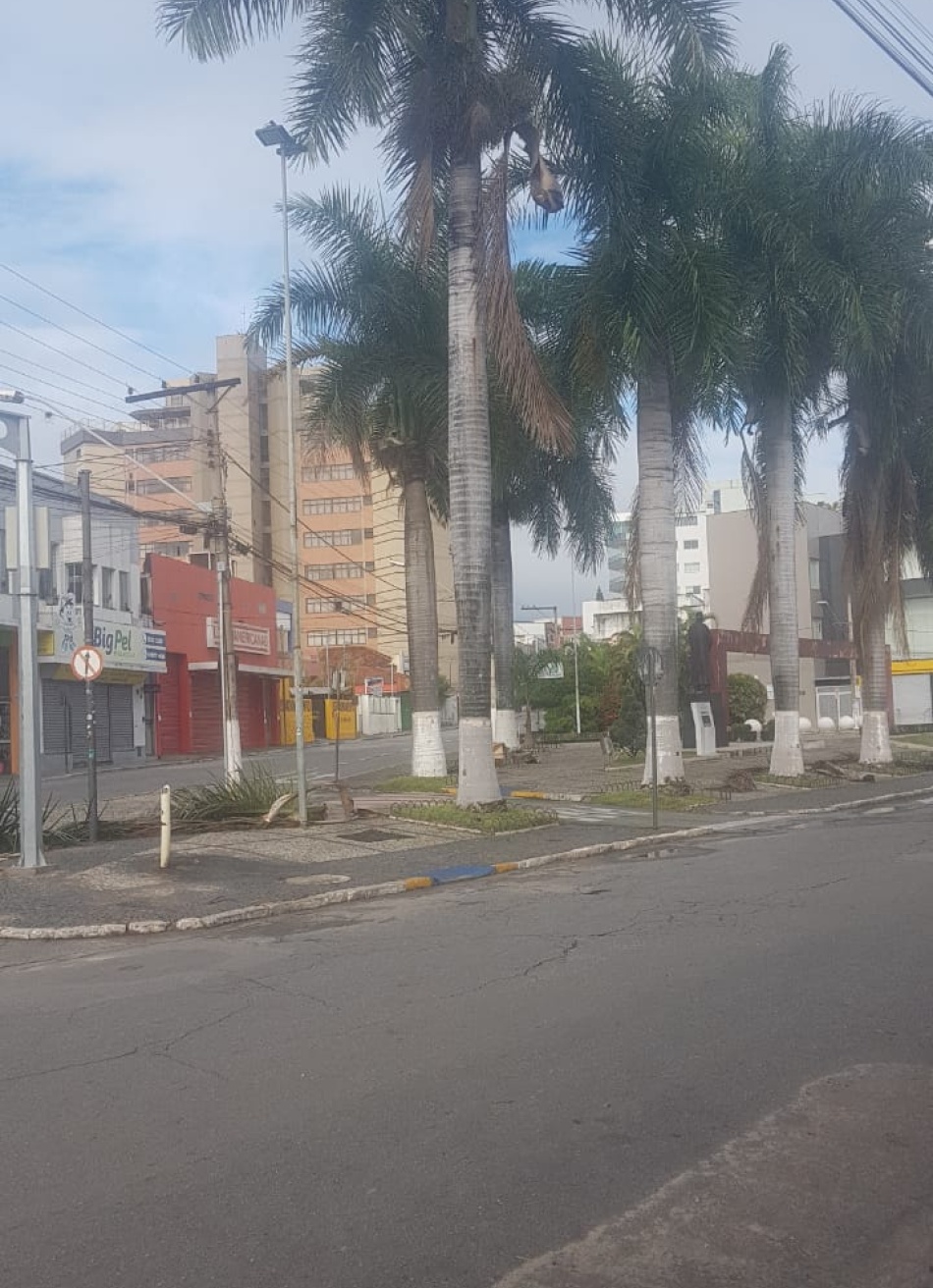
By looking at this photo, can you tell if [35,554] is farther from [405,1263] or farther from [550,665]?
[550,665]

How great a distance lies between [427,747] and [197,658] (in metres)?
26.6

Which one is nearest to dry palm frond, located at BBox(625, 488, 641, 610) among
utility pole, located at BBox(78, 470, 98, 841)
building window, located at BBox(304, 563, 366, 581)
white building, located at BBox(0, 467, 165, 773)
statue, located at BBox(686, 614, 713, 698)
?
utility pole, located at BBox(78, 470, 98, 841)

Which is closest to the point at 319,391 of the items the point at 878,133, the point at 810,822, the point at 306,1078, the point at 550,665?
the point at 878,133

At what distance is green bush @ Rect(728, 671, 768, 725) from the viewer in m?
48.5

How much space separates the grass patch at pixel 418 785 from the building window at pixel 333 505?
68.8 metres

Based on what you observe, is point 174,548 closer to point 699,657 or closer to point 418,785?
point 699,657

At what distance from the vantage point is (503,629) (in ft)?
107

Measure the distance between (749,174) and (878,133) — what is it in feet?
9.43

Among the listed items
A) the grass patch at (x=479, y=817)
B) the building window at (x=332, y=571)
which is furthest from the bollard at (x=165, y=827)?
the building window at (x=332, y=571)

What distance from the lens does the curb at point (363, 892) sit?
11461 millimetres

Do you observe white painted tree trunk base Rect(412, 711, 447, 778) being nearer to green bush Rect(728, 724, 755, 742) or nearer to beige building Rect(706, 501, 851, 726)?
green bush Rect(728, 724, 755, 742)

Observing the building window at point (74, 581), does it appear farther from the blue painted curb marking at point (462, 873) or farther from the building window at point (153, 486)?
the building window at point (153, 486)

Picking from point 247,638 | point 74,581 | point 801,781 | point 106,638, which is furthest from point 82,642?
point 801,781

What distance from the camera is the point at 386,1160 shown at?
5012 mm
